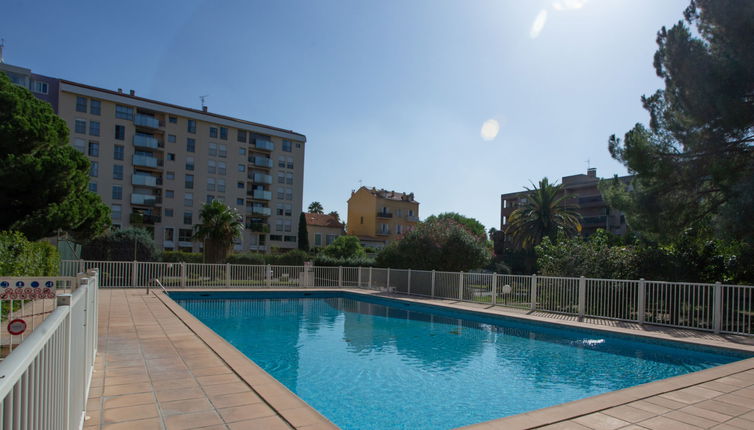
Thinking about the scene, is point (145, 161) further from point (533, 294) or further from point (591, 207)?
point (591, 207)

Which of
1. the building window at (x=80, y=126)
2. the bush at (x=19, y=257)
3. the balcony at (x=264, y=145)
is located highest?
the balcony at (x=264, y=145)

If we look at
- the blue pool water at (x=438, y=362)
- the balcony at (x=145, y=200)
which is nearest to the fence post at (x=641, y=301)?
the blue pool water at (x=438, y=362)

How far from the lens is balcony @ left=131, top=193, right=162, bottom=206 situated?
1649 inches

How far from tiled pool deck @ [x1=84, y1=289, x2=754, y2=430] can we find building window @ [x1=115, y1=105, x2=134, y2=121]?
40585 millimetres

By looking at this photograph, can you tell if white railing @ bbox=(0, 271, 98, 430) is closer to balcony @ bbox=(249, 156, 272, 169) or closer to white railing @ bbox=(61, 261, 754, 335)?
white railing @ bbox=(61, 261, 754, 335)

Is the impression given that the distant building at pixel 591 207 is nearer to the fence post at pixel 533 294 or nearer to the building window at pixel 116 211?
the fence post at pixel 533 294

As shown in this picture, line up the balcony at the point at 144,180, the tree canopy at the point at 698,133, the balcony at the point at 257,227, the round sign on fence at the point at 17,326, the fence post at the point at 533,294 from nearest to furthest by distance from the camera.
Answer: the round sign on fence at the point at 17,326, the tree canopy at the point at 698,133, the fence post at the point at 533,294, the balcony at the point at 144,180, the balcony at the point at 257,227

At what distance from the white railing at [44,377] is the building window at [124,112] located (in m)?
45.0

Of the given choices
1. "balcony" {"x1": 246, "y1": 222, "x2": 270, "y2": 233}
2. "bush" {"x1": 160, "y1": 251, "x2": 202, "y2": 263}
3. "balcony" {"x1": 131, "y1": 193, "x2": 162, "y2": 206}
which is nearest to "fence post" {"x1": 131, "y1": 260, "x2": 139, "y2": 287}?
"bush" {"x1": 160, "y1": 251, "x2": 202, "y2": 263}

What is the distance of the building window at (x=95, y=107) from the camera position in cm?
4022

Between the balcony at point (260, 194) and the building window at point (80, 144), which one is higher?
the building window at point (80, 144)

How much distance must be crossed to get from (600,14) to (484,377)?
891 centimetres

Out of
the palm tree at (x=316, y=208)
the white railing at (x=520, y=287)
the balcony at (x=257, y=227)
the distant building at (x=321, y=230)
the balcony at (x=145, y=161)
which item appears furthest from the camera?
the palm tree at (x=316, y=208)

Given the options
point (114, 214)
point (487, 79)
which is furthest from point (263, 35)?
point (114, 214)
